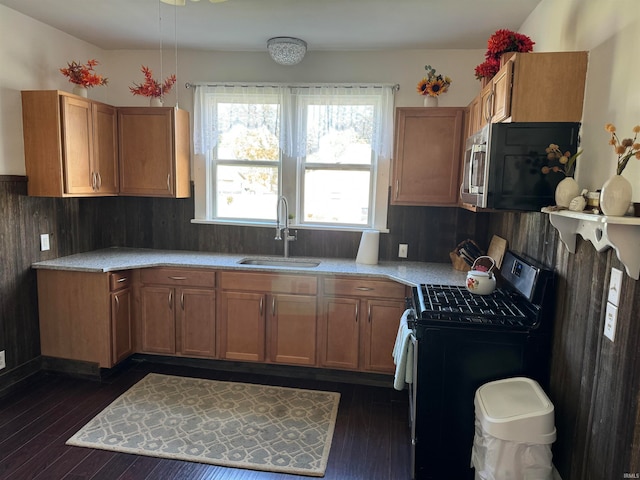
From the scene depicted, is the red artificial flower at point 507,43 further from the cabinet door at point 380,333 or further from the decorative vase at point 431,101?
the cabinet door at point 380,333

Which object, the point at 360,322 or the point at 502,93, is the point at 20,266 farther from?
the point at 502,93

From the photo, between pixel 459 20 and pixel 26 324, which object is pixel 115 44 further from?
pixel 459 20

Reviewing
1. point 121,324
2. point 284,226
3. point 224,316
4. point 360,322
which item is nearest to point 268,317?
point 224,316

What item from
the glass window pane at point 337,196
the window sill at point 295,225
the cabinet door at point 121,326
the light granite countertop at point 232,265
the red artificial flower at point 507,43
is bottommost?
the cabinet door at point 121,326

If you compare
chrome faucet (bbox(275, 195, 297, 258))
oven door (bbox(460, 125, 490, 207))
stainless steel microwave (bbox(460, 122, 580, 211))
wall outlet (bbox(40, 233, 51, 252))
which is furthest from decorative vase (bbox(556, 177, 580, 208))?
wall outlet (bbox(40, 233, 51, 252))

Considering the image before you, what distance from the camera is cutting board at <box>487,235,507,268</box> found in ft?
9.22

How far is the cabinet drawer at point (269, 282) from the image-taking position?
3125 mm

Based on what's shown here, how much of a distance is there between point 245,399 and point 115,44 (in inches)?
123

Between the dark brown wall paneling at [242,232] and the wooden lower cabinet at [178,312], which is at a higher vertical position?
the dark brown wall paneling at [242,232]

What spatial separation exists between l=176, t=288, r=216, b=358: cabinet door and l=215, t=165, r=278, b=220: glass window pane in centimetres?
85

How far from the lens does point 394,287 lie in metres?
3.03

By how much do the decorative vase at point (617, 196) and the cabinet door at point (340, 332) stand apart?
1951 mm

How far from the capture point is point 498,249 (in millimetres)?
2898

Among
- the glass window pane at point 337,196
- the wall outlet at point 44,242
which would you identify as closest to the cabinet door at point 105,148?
the wall outlet at point 44,242
